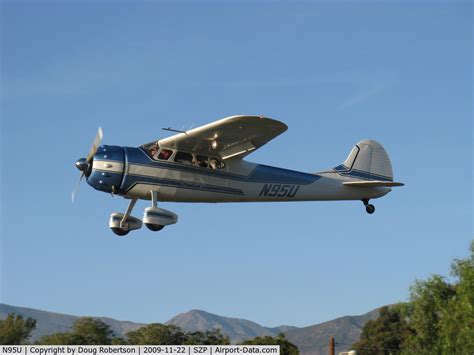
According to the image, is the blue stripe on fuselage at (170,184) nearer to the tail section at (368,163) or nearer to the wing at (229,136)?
the wing at (229,136)

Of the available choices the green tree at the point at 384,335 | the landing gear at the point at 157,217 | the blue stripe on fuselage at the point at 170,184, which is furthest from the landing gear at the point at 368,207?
the green tree at the point at 384,335

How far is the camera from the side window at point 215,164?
23.3 metres

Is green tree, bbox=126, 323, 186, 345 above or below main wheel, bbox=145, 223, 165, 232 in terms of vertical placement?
above

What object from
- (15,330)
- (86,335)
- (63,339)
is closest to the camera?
(63,339)

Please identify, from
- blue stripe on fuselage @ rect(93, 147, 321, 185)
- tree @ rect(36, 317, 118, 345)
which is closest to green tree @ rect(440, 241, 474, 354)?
tree @ rect(36, 317, 118, 345)

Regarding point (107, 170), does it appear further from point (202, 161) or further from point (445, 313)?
point (445, 313)

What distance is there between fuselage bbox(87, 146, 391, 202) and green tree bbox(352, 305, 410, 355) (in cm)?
6258

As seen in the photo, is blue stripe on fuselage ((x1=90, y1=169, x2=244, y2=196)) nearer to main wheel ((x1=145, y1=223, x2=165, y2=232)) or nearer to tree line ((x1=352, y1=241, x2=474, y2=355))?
main wheel ((x1=145, y1=223, x2=165, y2=232))

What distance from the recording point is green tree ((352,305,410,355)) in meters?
87.6

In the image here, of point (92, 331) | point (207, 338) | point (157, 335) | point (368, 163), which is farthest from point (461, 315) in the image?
point (368, 163)

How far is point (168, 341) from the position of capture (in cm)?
6128

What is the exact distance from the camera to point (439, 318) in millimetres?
65688

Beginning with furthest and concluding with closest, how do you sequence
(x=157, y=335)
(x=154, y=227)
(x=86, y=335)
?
(x=157, y=335) < (x=86, y=335) < (x=154, y=227)

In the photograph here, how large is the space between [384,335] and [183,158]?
7327 cm
